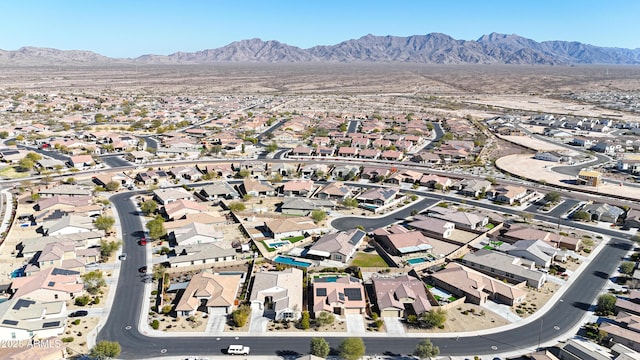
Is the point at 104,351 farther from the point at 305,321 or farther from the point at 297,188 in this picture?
the point at 297,188

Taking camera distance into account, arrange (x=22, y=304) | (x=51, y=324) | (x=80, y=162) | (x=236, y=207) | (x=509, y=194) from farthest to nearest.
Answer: (x=80, y=162) < (x=509, y=194) < (x=236, y=207) < (x=22, y=304) < (x=51, y=324)

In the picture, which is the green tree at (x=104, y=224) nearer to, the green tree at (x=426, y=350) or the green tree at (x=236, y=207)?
the green tree at (x=236, y=207)

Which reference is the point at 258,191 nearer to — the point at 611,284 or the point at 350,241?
the point at 350,241

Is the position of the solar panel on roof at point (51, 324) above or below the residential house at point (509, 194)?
below

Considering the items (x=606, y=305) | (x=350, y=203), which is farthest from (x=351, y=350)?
(x=350, y=203)

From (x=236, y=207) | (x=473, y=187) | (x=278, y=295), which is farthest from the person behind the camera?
(x=473, y=187)

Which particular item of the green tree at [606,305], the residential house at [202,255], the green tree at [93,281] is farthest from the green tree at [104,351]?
the green tree at [606,305]
